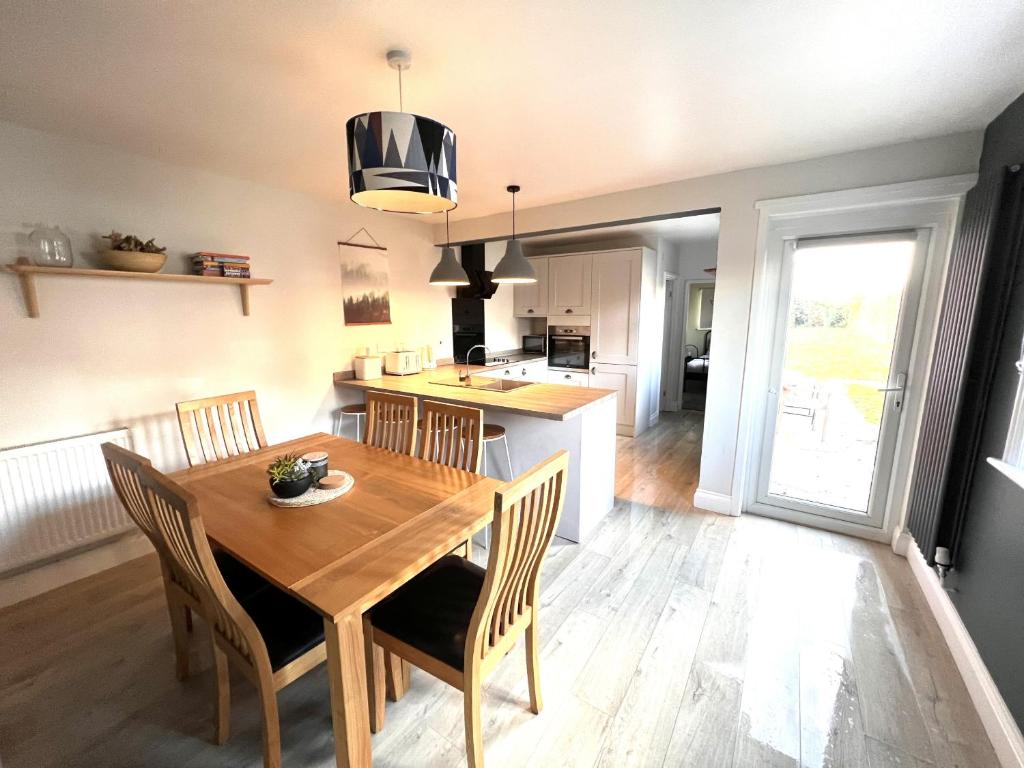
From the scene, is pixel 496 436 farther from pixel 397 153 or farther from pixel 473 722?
pixel 397 153

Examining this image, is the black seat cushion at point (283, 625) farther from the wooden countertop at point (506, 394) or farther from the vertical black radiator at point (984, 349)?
the vertical black radiator at point (984, 349)

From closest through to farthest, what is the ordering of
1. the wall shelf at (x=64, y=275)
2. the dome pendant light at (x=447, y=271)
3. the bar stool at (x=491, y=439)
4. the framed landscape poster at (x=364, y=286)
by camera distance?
the wall shelf at (x=64, y=275) → the bar stool at (x=491, y=439) → the dome pendant light at (x=447, y=271) → the framed landscape poster at (x=364, y=286)

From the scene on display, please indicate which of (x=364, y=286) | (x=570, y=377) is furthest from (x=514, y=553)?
(x=570, y=377)

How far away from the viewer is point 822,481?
110 inches

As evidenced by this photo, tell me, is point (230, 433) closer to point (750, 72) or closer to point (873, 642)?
point (750, 72)

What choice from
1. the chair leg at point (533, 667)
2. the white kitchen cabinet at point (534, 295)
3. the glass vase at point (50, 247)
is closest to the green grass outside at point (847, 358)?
the chair leg at point (533, 667)

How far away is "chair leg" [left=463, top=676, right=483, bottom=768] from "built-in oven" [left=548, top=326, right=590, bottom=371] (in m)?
4.17

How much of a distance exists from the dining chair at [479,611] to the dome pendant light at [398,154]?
97cm

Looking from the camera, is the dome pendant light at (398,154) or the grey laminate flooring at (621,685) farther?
the grey laminate flooring at (621,685)

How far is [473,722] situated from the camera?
121 cm

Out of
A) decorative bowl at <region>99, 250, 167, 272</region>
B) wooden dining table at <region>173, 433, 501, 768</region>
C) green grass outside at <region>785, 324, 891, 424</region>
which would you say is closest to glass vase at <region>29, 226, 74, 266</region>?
decorative bowl at <region>99, 250, 167, 272</region>

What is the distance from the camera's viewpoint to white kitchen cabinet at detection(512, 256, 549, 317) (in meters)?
5.18

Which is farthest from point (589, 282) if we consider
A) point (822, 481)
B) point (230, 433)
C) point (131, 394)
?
point (131, 394)

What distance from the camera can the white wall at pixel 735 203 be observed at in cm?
216
